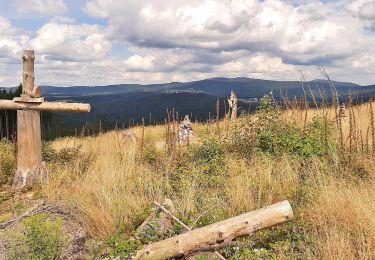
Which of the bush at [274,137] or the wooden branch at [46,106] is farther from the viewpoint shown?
the wooden branch at [46,106]

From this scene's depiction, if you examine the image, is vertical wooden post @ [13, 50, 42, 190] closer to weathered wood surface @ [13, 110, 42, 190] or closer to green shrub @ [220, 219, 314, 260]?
weathered wood surface @ [13, 110, 42, 190]

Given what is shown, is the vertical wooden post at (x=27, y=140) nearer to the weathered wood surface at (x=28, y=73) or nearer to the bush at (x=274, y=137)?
the weathered wood surface at (x=28, y=73)

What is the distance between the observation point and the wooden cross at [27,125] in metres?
8.14

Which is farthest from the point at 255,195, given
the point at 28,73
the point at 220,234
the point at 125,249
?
the point at 28,73

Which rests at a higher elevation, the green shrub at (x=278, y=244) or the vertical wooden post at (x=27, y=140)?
the vertical wooden post at (x=27, y=140)

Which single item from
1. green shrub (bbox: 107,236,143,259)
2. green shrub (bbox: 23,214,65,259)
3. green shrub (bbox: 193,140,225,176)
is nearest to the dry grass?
green shrub (bbox: 193,140,225,176)

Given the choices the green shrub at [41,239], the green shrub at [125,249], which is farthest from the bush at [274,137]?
the green shrub at [41,239]

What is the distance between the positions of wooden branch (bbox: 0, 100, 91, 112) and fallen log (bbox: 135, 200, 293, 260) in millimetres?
4415

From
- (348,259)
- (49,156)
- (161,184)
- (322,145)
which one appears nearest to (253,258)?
(348,259)

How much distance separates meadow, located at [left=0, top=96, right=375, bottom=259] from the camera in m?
4.88

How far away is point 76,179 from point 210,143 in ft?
9.82

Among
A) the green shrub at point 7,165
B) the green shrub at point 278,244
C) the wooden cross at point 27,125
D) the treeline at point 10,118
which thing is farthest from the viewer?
the treeline at point 10,118

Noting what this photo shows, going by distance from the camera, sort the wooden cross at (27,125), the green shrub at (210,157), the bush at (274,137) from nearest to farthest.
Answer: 1. the green shrub at (210,157)
2. the bush at (274,137)
3. the wooden cross at (27,125)

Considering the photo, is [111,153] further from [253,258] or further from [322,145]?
[253,258]
